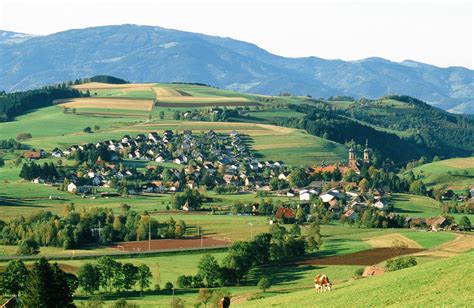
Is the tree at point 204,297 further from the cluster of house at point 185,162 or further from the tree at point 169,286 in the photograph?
the cluster of house at point 185,162

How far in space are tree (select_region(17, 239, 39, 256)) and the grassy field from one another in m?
77.6

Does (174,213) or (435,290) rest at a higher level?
(435,290)

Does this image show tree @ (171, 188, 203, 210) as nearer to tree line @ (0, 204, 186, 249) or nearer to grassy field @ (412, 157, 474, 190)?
tree line @ (0, 204, 186, 249)

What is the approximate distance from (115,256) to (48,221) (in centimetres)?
1441

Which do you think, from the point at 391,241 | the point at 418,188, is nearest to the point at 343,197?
the point at 418,188

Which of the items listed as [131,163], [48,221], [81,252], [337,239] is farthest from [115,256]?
[131,163]

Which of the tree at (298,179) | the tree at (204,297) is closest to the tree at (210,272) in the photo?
the tree at (204,297)

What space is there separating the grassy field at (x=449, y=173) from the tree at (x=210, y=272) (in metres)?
81.7

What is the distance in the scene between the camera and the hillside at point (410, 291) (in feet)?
102

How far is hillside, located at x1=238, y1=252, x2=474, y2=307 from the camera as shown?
31.1 m

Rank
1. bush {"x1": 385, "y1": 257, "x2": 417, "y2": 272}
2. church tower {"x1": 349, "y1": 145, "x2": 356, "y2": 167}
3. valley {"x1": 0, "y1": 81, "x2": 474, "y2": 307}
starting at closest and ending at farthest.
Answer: bush {"x1": 385, "y1": 257, "x2": 417, "y2": 272} → valley {"x1": 0, "y1": 81, "x2": 474, "y2": 307} → church tower {"x1": 349, "y1": 145, "x2": 356, "y2": 167}

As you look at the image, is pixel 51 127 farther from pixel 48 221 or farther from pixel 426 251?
pixel 426 251

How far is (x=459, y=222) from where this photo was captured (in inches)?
3706

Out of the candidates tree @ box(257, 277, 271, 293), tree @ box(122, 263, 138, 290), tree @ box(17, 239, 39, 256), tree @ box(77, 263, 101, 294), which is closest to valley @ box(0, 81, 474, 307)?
tree @ box(77, 263, 101, 294)
